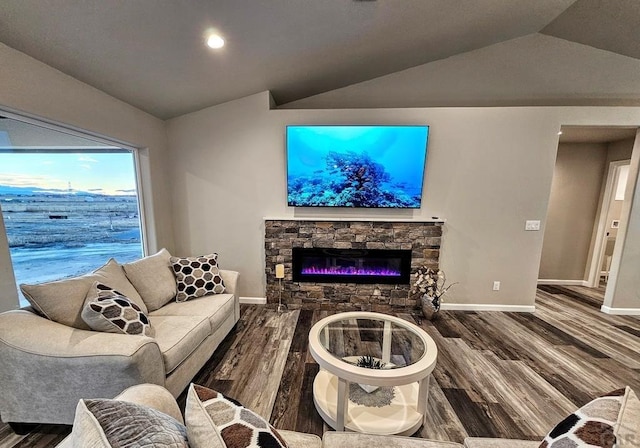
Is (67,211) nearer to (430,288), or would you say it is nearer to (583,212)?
(430,288)

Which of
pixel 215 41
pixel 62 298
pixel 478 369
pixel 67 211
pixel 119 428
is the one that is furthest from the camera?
pixel 67 211

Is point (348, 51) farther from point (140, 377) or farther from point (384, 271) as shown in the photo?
point (140, 377)

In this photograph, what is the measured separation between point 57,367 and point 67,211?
1.58m

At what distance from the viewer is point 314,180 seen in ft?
10.6

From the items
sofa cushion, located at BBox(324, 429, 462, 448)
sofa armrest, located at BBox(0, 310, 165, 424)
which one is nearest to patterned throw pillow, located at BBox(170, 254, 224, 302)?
sofa armrest, located at BBox(0, 310, 165, 424)

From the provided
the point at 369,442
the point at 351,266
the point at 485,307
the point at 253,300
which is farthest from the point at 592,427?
the point at 253,300

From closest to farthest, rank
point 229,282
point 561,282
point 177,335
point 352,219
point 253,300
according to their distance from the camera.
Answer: point 177,335, point 229,282, point 352,219, point 253,300, point 561,282

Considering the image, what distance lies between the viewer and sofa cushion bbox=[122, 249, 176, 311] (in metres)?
2.25

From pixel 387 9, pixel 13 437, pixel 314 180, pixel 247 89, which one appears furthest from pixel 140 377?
pixel 387 9

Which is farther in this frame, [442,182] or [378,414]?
[442,182]

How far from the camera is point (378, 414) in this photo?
1.68 metres

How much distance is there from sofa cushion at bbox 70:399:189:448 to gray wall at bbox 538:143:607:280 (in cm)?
578

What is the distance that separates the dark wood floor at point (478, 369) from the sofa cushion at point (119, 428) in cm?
123

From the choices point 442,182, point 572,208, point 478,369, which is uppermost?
point 442,182
